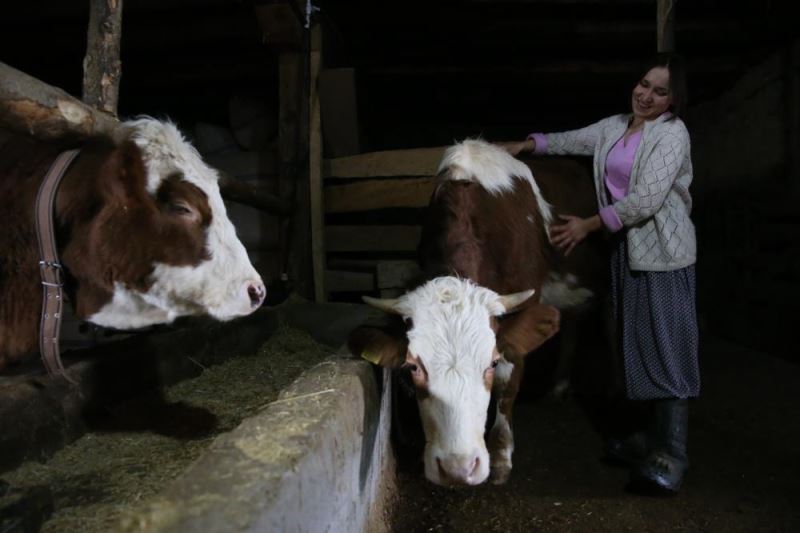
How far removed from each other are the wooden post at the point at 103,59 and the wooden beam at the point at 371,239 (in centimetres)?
263

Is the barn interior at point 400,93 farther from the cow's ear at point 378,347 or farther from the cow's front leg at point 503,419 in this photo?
the cow's ear at point 378,347

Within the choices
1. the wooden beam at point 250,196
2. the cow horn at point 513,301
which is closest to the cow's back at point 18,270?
the wooden beam at point 250,196

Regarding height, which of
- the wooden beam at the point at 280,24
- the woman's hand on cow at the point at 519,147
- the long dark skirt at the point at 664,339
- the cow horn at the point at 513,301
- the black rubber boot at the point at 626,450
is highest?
the wooden beam at the point at 280,24

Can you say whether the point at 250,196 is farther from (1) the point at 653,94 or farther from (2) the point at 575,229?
(1) the point at 653,94

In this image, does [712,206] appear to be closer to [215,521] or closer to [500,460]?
[500,460]

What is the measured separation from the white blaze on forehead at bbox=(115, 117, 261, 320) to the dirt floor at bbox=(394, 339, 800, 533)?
4.02 ft

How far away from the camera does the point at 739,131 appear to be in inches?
233

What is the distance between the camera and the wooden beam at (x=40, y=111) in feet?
5.25

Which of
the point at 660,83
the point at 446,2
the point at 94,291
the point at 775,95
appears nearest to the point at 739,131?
the point at 775,95

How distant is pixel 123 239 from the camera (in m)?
2.00

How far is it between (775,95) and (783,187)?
84cm

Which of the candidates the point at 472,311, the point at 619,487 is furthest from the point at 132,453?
the point at 619,487

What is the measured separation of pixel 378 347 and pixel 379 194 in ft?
8.35

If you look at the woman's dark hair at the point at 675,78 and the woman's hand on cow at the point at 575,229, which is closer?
the woman's dark hair at the point at 675,78
